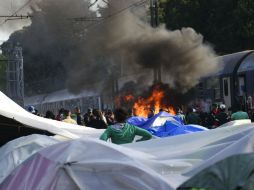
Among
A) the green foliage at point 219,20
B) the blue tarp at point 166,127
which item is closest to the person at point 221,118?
the blue tarp at point 166,127

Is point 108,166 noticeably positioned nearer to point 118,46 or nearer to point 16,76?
point 16,76

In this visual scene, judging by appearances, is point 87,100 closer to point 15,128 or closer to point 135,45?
point 135,45

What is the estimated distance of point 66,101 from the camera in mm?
48375

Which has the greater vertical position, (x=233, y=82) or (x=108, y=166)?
(x=233, y=82)

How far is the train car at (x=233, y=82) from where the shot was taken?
93.0 ft

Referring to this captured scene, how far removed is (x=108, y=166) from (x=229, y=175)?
1811mm

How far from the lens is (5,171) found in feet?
27.8

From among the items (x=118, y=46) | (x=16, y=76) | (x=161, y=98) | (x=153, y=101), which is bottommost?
(x=153, y=101)

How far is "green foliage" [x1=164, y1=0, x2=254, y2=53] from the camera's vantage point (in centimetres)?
4403

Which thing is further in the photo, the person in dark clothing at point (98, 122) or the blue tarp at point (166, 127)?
the person in dark clothing at point (98, 122)

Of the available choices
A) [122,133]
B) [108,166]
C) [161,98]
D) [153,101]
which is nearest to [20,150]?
[122,133]

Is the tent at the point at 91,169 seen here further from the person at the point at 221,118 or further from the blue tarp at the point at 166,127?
the person at the point at 221,118

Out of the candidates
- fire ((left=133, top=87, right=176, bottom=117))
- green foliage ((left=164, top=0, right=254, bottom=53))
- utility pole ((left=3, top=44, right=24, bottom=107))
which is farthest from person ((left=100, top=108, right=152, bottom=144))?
green foliage ((left=164, top=0, right=254, bottom=53))

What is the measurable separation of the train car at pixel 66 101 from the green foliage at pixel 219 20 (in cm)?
803
